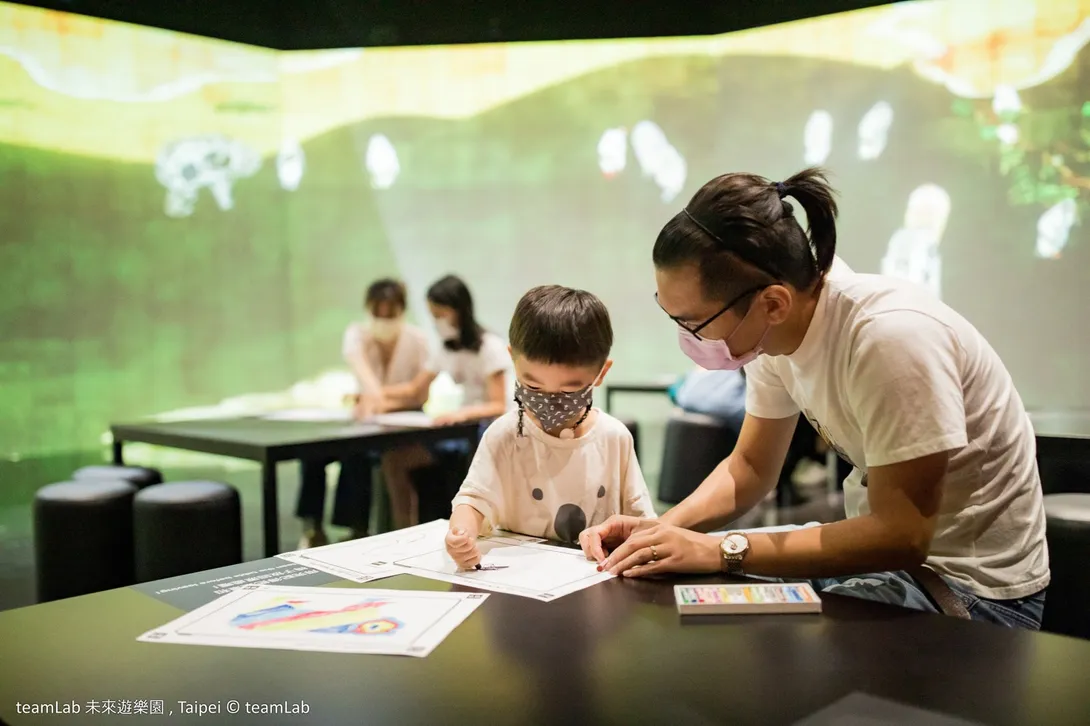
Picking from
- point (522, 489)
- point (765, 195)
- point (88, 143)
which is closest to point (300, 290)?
point (88, 143)

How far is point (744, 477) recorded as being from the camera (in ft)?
5.53

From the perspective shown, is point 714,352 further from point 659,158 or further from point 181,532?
point 659,158

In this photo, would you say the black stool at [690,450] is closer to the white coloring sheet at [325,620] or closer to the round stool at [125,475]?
the round stool at [125,475]

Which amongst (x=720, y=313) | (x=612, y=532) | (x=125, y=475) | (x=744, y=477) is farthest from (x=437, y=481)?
(x=720, y=313)

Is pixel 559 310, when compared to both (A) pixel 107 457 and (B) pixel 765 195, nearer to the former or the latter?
(B) pixel 765 195

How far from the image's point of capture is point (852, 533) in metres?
1.24

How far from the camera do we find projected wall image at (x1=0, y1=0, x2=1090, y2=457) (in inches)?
177

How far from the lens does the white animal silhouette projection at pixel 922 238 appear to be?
4.74 metres

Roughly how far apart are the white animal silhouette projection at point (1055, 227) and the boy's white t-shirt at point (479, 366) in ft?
9.12

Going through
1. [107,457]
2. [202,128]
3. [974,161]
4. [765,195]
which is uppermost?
[202,128]

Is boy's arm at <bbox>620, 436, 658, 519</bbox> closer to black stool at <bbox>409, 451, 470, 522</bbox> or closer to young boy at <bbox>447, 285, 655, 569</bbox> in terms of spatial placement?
young boy at <bbox>447, 285, 655, 569</bbox>

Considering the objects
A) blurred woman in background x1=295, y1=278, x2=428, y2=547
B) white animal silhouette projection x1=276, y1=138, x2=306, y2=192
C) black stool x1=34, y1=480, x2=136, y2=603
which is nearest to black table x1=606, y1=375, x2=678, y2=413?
blurred woman in background x1=295, y1=278, x2=428, y2=547

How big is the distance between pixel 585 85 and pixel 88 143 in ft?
9.92

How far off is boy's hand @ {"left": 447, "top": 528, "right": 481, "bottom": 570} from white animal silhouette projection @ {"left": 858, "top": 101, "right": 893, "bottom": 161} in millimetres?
4355
